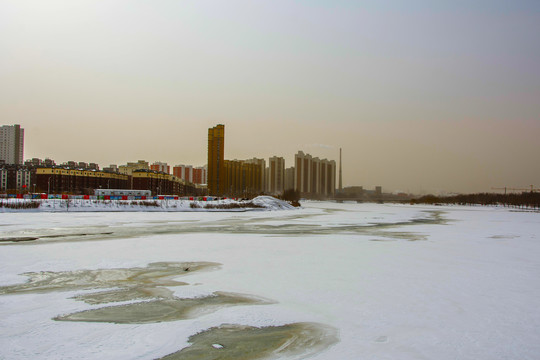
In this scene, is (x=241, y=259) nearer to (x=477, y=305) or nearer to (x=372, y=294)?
(x=372, y=294)

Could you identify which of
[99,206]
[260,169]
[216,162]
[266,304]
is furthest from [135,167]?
[266,304]

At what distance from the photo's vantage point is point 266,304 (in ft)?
23.1

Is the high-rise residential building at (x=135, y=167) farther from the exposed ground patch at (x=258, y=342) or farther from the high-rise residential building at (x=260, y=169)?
the exposed ground patch at (x=258, y=342)

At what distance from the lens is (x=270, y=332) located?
5688 millimetres

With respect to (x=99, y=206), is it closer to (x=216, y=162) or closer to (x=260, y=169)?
(x=216, y=162)

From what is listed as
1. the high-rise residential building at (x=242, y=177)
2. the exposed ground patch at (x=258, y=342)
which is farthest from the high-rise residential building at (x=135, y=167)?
the exposed ground patch at (x=258, y=342)

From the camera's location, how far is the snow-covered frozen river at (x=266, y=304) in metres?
5.06

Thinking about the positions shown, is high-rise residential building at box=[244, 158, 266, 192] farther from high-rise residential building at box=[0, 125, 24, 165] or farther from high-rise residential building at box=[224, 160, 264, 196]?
high-rise residential building at box=[0, 125, 24, 165]

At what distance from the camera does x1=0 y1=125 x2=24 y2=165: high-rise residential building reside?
174m

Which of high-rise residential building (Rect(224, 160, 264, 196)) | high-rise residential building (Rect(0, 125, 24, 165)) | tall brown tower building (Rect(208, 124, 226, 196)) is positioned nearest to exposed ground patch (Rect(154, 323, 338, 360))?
tall brown tower building (Rect(208, 124, 226, 196))

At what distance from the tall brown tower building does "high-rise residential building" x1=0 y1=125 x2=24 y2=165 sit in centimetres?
9628

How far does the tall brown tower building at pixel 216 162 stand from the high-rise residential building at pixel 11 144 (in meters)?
96.3

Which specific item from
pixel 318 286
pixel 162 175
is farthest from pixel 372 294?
pixel 162 175

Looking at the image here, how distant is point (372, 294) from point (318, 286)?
1.21 metres
